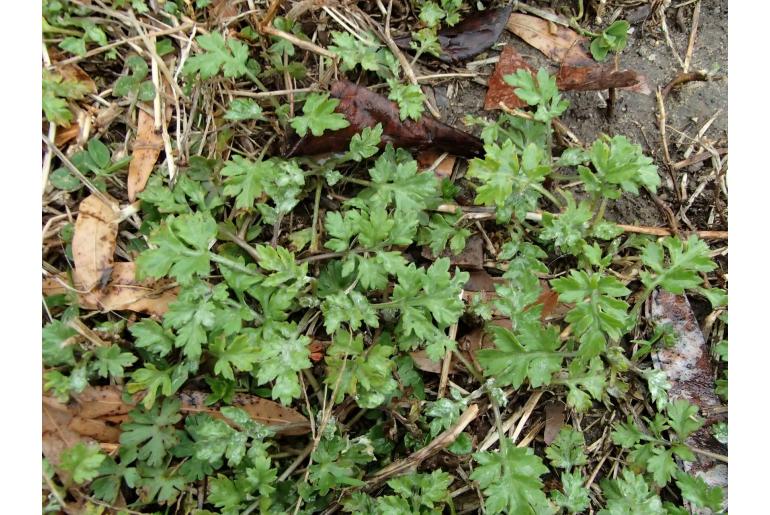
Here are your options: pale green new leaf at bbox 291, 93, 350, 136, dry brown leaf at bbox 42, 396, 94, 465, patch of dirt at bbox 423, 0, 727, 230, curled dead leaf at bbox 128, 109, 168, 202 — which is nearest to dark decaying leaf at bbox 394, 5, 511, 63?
patch of dirt at bbox 423, 0, 727, 230

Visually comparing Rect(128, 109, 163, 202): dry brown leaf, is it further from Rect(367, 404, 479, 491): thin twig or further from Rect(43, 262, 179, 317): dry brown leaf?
Rect(367, 404, 479, 491): thin twig

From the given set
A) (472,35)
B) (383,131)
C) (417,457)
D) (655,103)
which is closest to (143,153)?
(383,131)

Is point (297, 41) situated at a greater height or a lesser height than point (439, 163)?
greater

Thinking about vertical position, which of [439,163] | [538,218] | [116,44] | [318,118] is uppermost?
[116,44]

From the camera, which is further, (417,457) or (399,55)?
(399,55)

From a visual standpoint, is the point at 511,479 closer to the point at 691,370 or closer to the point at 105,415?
the point at 691,370
